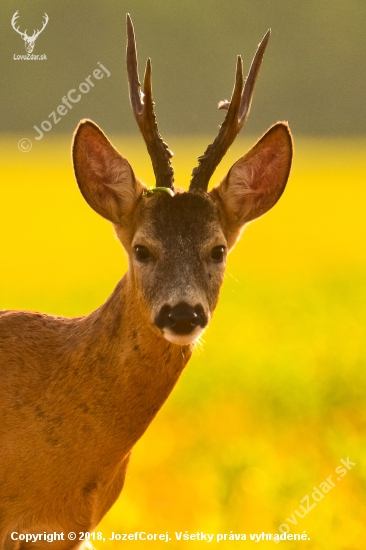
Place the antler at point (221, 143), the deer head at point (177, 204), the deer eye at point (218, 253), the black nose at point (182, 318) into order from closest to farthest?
the black nose at point (182, 318) → the deer head at point (177, 204) → the deer eye at point (218, 253) → the antler at point (221, 143)

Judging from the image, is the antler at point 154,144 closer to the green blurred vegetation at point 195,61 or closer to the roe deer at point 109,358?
the roe deer at point 109,358

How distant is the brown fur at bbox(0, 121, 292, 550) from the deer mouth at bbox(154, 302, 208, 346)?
160mm

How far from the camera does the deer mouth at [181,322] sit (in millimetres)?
5969

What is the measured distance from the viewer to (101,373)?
665 cm

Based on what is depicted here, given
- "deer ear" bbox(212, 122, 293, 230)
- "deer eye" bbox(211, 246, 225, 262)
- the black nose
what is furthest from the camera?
"deer ear" bbox(212, 122, 293, 230)

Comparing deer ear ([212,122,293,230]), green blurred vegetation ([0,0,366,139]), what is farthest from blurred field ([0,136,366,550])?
green blurred vegetation ([0,0,366,139])

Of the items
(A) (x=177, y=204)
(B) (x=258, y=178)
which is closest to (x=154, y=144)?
(A) (x=177, y=204)

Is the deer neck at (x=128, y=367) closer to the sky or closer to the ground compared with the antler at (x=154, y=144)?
closer to the ground

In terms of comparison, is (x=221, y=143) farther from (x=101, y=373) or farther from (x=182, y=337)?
(x=101, y=373)

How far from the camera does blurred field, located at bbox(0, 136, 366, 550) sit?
9516mm

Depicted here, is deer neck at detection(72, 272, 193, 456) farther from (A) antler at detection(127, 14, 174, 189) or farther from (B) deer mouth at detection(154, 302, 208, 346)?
(A) antler at detection(127, 14, 174, 189)

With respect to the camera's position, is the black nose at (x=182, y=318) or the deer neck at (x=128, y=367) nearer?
the black nose at (x=182, y=318)

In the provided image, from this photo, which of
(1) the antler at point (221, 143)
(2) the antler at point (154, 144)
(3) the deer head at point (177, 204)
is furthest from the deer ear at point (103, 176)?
(1) the antler at point (221, 143)

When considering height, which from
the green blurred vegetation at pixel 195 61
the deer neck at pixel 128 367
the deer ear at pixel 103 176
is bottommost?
the deer neck at pixel 128 367
